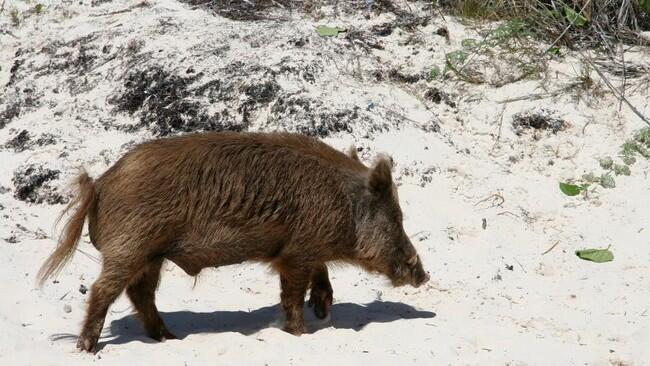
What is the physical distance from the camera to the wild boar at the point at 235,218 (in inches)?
226

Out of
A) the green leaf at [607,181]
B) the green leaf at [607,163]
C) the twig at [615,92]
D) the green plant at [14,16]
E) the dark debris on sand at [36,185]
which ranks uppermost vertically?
the green plant at [14,16]

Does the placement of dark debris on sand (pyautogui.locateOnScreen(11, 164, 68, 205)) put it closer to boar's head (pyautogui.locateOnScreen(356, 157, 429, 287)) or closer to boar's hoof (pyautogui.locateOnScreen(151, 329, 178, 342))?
boar's hoof (pyautogui.locateOnScreen(151, 329, 178, 342))

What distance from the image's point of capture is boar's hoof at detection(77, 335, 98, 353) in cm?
574

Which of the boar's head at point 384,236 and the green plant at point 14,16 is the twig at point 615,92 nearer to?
the boar's head at point 384,236

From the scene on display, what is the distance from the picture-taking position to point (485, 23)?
9469 mm

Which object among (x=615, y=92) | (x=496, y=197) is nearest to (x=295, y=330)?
(x=496, y=197)

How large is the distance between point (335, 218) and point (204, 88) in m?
2.70

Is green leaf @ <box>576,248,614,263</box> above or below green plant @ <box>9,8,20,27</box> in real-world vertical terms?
below

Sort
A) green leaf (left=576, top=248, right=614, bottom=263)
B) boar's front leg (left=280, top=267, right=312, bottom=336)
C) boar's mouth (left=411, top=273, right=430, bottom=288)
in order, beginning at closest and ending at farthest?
boar's front leg (left=280, top=267, right=312, bottom=336) < boar's mouth (left=411, top=273, right=430, bottom=288) < green leaf (left=576, top=248, right=614, bottom=263)

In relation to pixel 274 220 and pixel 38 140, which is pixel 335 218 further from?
pixel 38 140

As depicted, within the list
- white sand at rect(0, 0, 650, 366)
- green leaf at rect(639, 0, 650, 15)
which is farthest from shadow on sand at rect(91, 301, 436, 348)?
green leaf at rect(639, 0, 650, 15)

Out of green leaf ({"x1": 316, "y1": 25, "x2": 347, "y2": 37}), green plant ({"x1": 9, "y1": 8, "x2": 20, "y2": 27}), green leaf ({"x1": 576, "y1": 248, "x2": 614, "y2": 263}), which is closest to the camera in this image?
green leaf ({"x1": 576, "y1": 248, "x2": 614, "y2": 263})

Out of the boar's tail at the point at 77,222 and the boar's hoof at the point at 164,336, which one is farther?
the boar's hoof at the point at 164,336

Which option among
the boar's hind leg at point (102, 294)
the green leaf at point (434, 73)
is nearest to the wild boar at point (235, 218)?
the boar's hind leg at point (102, 294)
